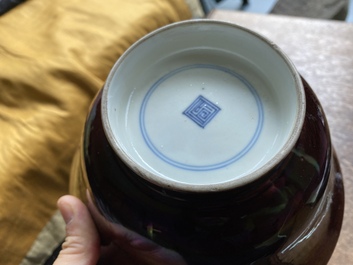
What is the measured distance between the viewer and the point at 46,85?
88 cm

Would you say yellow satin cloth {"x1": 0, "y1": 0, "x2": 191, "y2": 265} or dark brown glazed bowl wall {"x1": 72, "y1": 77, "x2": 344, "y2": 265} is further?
yellow satin cloth {"x1": 0, "y1": 0, "x2": 191, "y2": 265}

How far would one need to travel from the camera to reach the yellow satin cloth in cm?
81

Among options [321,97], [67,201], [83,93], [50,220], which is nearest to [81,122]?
[83,93]

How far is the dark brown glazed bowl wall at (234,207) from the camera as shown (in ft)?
1.42

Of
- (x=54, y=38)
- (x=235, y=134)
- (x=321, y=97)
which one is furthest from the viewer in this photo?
(x=54, y=38)

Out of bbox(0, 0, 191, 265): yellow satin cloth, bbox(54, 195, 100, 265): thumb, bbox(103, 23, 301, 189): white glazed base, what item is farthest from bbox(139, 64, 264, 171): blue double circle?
bbox(0, 0, 191, 265): yellow satin cloth

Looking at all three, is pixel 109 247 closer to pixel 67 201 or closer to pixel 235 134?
pixel 67 201

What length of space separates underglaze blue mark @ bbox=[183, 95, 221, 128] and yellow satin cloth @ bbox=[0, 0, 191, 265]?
418 mm

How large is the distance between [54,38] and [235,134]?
59 centimetres

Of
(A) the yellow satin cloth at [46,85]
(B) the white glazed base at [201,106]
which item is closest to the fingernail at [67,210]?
(B) the white glazed base at [201,106]

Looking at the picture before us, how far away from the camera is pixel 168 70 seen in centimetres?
53

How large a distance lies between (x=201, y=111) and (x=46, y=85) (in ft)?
1.58

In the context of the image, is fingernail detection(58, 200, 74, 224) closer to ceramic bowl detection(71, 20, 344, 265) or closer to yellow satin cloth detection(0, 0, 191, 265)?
ceramic bowl detection(71, 20, 344, 265)

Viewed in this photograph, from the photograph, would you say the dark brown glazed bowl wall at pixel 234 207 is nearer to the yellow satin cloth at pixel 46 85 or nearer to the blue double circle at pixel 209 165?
the blue double circle at pixel 209 165
